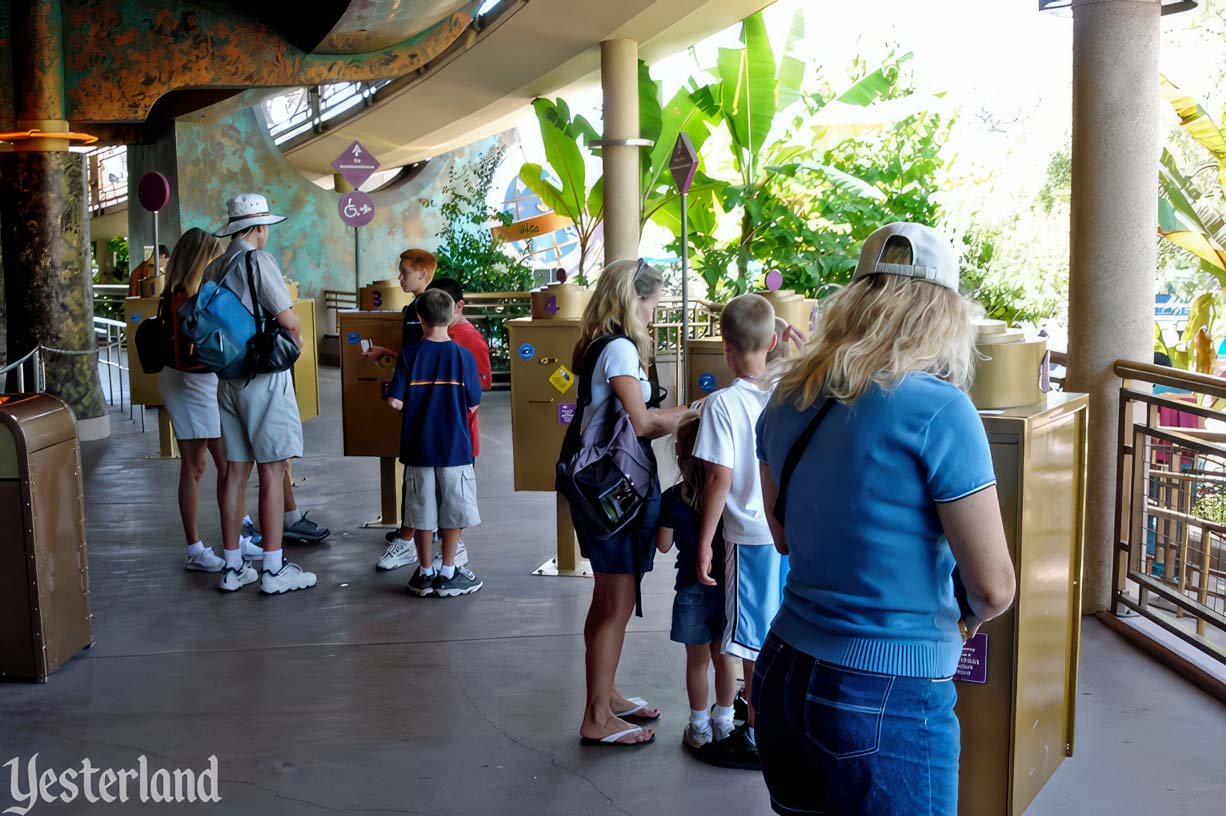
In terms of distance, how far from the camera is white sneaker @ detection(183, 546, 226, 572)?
6371mm

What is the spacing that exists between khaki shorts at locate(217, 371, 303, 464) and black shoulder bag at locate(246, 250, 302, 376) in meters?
0.10

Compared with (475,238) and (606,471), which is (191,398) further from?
(475,238)

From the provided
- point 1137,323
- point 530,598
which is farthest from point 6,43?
point 1137,323

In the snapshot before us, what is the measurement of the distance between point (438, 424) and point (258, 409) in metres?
0.91

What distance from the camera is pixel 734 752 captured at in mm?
3811

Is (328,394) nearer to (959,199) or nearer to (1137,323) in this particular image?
(959,199)

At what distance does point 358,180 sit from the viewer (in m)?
11.6

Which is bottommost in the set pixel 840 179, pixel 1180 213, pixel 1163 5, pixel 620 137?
pixel 1180 213

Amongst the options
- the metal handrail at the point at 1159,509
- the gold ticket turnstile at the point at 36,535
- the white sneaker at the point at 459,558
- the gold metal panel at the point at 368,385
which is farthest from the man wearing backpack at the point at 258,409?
the metal handrail at the point at 1159,509

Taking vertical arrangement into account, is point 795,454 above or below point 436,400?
above

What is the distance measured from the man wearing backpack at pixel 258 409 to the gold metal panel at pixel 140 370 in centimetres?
463

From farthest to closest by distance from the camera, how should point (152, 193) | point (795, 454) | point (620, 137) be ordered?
point (620, 137) < point (152, 193) < point (795, 454)

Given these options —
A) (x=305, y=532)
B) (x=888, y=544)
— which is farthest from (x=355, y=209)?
(x=888, y=544)

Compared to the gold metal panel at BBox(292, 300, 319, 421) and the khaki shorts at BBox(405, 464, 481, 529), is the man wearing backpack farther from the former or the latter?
the gold metal panel at BBox(292, 300, 319, 421)
